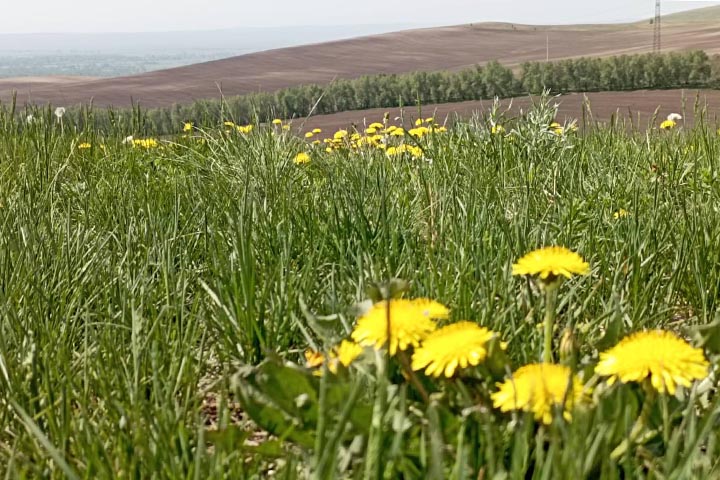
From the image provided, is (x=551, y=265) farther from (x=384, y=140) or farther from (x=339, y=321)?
(x=384, y=140)

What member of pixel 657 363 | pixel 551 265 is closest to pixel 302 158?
pixel 551 265

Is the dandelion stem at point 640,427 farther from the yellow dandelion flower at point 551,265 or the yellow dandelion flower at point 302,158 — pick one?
the yellow dandelion flower at point 302,158

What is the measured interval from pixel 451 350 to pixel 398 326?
0.27 feet

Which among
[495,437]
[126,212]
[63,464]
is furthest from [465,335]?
[126,212]

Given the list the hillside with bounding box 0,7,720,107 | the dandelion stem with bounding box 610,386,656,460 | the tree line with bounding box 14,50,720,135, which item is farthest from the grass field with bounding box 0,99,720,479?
the hillside with bounding box 0,7,720,107

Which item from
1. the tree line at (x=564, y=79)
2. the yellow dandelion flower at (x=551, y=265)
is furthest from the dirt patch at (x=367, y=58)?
the yellow dandelion flower at (x=551, y=265)

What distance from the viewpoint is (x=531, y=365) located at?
906 mm

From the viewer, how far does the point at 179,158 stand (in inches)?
124

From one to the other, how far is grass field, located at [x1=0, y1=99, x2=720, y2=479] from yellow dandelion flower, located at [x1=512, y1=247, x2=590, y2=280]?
2 centimetres

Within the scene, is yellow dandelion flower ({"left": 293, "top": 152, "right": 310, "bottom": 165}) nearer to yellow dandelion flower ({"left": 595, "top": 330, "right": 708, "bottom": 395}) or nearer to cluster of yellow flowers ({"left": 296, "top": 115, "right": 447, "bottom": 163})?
cluster of yellow flowers ({"left": 296, "top": 115, "right": 447, "bottom": 163})

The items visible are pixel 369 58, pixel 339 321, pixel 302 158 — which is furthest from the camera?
pixel 369 58

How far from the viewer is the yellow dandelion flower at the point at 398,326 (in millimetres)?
916

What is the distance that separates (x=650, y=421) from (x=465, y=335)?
0.29 meters

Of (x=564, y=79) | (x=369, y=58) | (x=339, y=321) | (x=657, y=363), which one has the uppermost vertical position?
(x=369, y=58)
